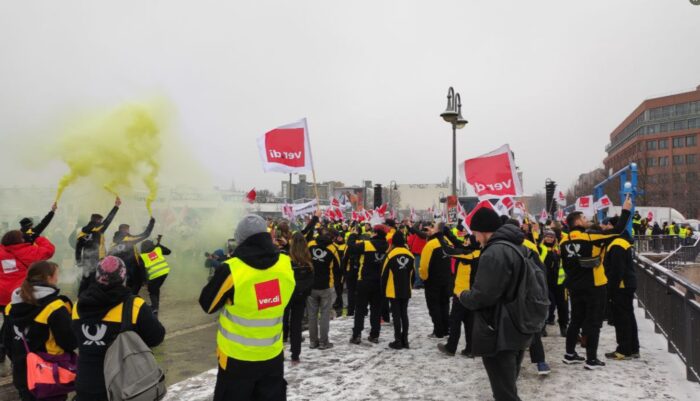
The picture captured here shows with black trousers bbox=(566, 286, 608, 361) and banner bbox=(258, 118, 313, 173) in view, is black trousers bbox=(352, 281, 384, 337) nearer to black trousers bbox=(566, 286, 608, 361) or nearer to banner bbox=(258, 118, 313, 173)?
black trousers bbox=(566, 286, 608, 361)

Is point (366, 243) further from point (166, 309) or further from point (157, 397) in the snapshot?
point (166, 309)

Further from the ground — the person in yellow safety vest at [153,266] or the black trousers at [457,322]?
the person in yellow safety vest at [153,266]

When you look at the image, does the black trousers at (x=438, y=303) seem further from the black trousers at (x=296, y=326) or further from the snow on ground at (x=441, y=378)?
the black trousers at (x=296, y=326)

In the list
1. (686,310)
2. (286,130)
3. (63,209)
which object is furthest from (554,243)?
(63,209)

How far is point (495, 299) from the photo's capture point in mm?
3602

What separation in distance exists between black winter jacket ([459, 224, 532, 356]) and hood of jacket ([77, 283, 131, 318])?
2640mm

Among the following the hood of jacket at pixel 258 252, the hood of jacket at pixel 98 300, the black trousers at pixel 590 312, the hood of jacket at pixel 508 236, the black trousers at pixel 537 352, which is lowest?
the black trousers at pixel 537 352

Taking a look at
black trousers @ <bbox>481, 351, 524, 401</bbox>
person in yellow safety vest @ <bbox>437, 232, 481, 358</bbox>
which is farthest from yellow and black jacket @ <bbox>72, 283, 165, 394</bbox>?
person in yellow safety vest @ <bbox>437, 232, 481, 358</bbox>

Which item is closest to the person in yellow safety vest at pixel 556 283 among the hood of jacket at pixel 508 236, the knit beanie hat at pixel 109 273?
the hood of jacket at pixel 508 236

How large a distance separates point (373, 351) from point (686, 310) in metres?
4.14

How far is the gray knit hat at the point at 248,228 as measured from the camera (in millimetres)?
3541

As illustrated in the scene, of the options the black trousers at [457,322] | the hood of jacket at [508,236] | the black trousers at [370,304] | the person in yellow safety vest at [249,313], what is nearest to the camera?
the person in yellow safety vest at [249,313]

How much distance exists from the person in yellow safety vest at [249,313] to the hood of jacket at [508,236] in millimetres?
1761

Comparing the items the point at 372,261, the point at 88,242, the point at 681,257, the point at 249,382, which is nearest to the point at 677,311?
the point at 372,261
